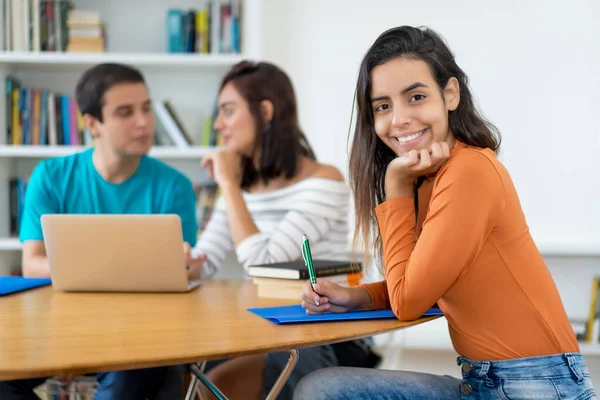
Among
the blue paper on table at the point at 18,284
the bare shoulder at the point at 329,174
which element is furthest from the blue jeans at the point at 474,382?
the bare shoulder at the point at 329,174

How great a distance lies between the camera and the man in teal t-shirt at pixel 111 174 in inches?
92.2

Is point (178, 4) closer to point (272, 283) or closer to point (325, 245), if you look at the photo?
point (325, 245)

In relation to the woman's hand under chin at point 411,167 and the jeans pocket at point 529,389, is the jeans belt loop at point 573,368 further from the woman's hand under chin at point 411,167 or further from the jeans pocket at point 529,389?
the woman's hand under chin at point 411,167

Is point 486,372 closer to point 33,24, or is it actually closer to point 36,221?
point 36,221

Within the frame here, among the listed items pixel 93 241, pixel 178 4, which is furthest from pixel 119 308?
pixel 178 4

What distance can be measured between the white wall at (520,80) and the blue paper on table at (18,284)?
1.96m

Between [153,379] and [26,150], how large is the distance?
2.00 m

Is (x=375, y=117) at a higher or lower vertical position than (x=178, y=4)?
lower

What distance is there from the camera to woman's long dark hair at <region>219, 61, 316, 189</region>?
2455mm

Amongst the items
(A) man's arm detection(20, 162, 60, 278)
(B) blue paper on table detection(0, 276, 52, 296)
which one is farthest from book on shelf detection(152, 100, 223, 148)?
(B) blue paper on table detection(0, 276, 52, 296)

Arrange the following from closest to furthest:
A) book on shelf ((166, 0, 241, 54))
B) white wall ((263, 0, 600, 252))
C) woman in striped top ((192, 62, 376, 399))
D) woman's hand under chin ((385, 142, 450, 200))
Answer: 1. woman's hand under chin ((385, 142, 450, 200))
2. woman in striped top ((192, 62, 376, 399))
3. book on shelf ((166, 0, 241, 54))
4. white wall ((263, 0, 600, 252))

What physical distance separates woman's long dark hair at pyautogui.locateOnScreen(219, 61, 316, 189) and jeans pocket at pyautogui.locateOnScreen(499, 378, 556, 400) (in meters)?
1.34

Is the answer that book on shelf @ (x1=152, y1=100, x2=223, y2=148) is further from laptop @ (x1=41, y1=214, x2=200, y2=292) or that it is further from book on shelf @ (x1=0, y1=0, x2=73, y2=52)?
laptop @ (x1=41, y1=214, x2=200, y2=292)

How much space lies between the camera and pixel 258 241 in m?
2.22
